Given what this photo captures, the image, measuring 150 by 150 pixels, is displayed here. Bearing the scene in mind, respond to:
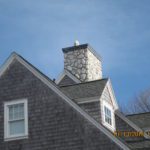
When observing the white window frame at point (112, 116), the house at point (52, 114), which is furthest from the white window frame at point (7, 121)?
the white window frame at point (112, 116)

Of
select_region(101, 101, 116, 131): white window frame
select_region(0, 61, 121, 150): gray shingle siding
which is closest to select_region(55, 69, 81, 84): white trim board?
select_region(101, 101, 116, 131): white window frame

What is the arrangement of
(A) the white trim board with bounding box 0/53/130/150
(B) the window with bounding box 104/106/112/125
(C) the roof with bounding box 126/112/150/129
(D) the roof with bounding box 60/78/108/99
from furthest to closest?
(C) the roof with bounding box 126/112/150/129, (B) the window with bounding box 104/106/112/125, (D) the roof with bounding box 60/78/108/99, (A) the white trim board with bounding box 0/53/130/150

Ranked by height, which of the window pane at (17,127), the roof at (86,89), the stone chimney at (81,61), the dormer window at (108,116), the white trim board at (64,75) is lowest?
the window pane at (17,127)

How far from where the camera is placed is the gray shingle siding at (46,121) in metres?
18.5

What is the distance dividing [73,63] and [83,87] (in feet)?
15.2

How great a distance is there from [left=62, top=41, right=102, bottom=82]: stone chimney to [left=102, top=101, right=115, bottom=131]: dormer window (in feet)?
13.3

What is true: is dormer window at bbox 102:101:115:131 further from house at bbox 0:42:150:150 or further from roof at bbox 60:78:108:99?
roof at bbox 60:78:108:99

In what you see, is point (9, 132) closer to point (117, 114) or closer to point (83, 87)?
point (83, 87)

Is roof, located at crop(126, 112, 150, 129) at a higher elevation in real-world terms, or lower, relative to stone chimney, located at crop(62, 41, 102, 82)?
lower

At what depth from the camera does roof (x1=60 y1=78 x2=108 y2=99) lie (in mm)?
21411

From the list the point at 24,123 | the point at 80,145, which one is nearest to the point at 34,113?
the point at 24,123

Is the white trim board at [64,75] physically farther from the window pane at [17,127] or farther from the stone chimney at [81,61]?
the window pane at [17,127]

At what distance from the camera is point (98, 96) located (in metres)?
21.1

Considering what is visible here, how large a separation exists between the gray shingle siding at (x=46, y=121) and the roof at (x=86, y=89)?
162cm
